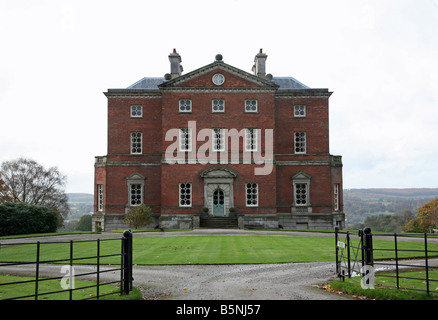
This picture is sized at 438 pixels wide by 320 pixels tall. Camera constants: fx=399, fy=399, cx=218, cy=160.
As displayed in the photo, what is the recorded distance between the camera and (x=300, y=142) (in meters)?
37.4

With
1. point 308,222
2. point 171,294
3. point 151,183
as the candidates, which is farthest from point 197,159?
point 171,294

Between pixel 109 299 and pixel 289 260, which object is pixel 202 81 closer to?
pixel 289 260

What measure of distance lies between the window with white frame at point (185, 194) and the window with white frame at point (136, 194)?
426 cm

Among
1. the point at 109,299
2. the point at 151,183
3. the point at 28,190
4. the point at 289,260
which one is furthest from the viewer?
the point at 28,190

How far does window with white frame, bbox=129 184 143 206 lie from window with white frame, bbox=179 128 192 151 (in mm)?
5665

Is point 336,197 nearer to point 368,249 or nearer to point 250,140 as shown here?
point 250,140

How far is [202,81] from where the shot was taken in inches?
1391

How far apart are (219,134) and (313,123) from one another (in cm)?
909

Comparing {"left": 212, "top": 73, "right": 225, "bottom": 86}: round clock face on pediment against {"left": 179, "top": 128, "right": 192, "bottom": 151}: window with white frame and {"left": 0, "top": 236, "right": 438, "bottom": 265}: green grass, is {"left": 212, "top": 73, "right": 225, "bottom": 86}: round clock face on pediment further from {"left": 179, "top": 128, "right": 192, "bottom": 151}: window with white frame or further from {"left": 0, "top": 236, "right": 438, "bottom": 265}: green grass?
{"left": 0, "top": 236, "right": 438, "bottom": 265}: green grass

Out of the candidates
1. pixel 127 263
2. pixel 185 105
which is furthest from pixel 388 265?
pixel 185 105

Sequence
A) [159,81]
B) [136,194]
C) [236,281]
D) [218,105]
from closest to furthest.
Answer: [236,281]
[218,105]
[136,194]
[159,81]

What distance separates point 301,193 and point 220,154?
8.57m

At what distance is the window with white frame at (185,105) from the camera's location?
35438 mm

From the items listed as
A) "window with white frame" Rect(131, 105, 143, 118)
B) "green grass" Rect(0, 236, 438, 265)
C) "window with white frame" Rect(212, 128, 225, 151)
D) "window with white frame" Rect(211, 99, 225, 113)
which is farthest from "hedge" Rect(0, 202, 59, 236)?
"window with white frame" Rect(211, 99, 225, 113)
